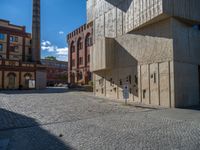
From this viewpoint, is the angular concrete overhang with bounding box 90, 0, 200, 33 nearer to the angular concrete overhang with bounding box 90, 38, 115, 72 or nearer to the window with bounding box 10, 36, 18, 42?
the angular concrete overhang with bounding box 90, 38, 115, 72

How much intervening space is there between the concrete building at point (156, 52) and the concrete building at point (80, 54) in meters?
25.6

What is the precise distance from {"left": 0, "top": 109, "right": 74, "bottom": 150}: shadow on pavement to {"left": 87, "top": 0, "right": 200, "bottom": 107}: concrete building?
338 inches

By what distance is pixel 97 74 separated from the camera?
2005 cm

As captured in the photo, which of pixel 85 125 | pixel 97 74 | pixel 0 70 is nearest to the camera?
pixel 85 125

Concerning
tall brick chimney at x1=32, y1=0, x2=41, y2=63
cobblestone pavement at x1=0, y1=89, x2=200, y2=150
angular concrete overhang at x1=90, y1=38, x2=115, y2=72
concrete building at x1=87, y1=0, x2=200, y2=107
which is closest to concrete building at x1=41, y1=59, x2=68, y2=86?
tall brick chimney at x1=32, y1=0, x2=41, y2=63

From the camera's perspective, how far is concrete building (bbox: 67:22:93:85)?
4288 cm

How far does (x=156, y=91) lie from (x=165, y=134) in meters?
7.27

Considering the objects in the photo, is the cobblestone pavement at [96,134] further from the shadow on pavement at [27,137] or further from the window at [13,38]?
the window at [13,38]

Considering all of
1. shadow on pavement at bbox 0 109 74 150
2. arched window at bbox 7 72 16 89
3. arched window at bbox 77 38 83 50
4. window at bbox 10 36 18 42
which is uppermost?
window at bbox 10 36 18 42

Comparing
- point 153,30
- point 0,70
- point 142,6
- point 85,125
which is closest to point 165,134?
point 85,125

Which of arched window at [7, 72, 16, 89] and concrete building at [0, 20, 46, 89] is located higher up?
concrete building at [0, 20, 46, 89]

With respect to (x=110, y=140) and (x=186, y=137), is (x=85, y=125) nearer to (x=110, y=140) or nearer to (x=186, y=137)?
(x=110, y=140)

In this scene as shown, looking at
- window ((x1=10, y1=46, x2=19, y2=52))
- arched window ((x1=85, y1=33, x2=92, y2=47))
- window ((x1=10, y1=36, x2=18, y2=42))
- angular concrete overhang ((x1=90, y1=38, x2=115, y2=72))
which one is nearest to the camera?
angular concrete overhang ((x1=90, y1=38, x2=115, y2=72))

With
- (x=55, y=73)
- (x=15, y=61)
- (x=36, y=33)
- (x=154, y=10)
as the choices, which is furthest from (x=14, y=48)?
(x=154, y=10)
